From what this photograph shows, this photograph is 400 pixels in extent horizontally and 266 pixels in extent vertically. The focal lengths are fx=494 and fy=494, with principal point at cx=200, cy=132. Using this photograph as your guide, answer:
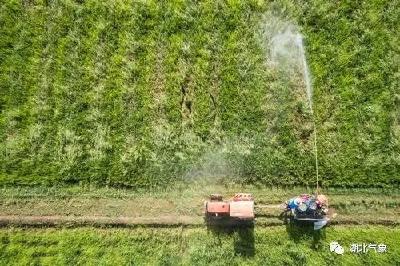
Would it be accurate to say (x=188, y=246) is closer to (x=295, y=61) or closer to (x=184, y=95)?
(x=184, y=95)

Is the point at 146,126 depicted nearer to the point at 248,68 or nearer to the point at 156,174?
the point at 156,174

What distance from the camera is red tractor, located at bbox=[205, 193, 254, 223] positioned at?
14.9 meters

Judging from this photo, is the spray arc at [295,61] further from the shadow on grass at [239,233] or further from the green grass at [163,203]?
the shadow on grass at [239,233]

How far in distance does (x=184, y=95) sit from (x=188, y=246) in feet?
15.9

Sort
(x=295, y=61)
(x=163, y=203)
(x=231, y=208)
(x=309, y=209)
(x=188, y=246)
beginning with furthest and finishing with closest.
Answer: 1. (x=295, y=61)
2. (x=163, y=203)
3. (x=188, y=246)
4. (x=309, y=209)
5. (x=231, y=208)

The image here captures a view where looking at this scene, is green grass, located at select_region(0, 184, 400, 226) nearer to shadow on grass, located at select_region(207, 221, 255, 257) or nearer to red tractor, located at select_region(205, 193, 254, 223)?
red tractor, located at select_region(205, 193, 254, 223)

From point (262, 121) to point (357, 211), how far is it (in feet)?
13.9

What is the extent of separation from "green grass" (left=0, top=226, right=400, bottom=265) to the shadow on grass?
3 cm

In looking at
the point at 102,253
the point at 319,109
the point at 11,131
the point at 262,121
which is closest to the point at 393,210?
the point at 319,109

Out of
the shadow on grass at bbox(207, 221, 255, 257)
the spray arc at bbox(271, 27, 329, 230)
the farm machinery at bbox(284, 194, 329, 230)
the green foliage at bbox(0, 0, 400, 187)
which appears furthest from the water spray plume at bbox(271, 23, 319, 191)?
the shadow on grass at bbox(207, 221, 255, 257)

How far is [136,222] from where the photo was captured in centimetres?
1573

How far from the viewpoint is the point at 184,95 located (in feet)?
52.6

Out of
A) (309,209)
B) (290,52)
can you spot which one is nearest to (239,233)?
(309,209)

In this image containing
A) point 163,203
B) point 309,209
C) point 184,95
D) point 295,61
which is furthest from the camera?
point 295,61
